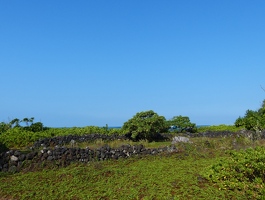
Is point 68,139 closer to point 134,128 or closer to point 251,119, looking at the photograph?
point 134,128

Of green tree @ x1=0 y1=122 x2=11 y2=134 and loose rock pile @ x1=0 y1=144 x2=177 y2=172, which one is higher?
green tree @ x1=0 y1=122 x2=11 y2=134

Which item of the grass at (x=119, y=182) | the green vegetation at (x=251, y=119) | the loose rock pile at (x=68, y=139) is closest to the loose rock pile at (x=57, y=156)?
the grass at (x=119, y=182)

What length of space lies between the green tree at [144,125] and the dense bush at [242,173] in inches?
383

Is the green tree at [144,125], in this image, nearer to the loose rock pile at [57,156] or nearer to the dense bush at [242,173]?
the loose rock pile at [57,156]

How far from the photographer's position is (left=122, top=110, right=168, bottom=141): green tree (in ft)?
58.7

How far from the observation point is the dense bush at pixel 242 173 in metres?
7.21

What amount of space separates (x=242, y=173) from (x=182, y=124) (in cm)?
1524

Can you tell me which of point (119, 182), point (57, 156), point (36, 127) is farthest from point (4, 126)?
point (119, 182)

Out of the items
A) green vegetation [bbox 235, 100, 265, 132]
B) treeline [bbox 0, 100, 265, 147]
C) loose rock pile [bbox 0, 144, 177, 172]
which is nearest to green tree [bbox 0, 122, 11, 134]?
treeline [bbox 0, 100, 265, 147]

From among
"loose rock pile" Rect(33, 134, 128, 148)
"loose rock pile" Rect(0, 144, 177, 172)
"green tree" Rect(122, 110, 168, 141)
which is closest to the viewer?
"loose rock pile" Rect(0, 144, 177, 172)

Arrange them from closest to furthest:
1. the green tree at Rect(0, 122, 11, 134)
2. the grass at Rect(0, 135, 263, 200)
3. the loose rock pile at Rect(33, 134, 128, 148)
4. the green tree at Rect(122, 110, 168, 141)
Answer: the grass at Rect(0, 135, 263, 200) → the loose rock pile at Rect(33, 134, 128, 148) → the green tree at Rect(122, 110, 168, 141) → the green tree at Rect(0, 122, 11, 134)

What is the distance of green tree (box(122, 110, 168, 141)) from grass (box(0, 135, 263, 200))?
23.9 ft

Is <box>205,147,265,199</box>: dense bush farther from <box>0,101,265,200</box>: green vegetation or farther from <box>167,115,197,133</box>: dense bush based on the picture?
<box>167,115,197,133</box>: dense bush

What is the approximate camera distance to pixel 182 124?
2280cm
